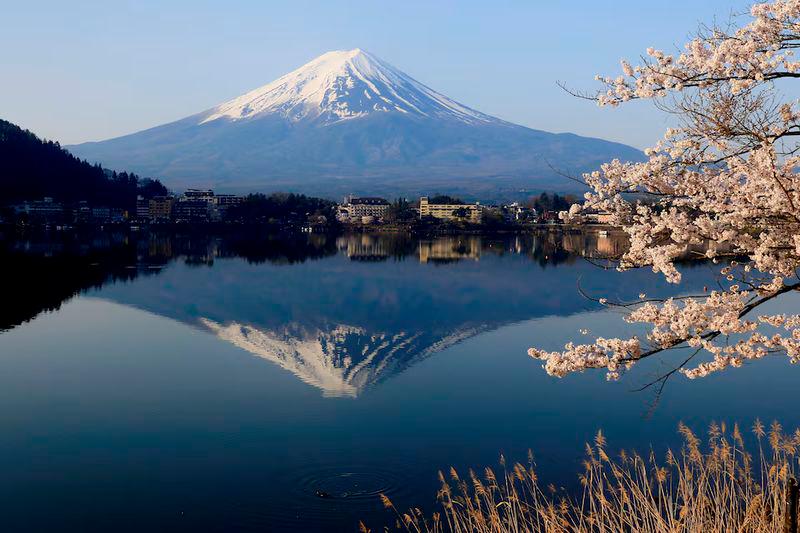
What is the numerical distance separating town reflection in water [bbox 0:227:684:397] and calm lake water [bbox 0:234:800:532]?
0.12 m

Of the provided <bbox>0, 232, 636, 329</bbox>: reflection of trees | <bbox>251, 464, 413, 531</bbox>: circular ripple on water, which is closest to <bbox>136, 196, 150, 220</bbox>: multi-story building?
<bbox>0, 232, 636, 329</bbox>: reflection of trees

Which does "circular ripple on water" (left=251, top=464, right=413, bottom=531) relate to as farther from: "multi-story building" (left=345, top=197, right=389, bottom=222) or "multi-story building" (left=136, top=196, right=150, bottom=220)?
"multi-story building" (left=345, top=197, right=389, bottom=222)

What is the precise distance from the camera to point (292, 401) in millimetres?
11562

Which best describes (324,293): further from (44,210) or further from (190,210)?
(190,210)

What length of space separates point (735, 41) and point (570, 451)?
6033mm

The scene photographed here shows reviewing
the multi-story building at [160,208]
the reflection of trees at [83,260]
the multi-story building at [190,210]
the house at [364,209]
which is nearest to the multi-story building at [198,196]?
the multi-story building at [190,210]

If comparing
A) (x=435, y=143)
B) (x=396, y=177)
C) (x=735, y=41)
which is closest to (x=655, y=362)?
(x=735, y=41)

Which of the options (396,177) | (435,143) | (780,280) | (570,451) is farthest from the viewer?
(435,143)

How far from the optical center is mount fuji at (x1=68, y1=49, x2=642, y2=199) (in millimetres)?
153750

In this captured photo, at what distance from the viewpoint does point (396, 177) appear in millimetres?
156250

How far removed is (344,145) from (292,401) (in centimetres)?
16713

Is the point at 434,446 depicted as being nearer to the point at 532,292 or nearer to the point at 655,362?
the point at 655,362

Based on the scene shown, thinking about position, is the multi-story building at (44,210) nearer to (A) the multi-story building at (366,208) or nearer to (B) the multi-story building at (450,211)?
(A) the multi-story building at (366,208)

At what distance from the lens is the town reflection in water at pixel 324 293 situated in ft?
52.7
